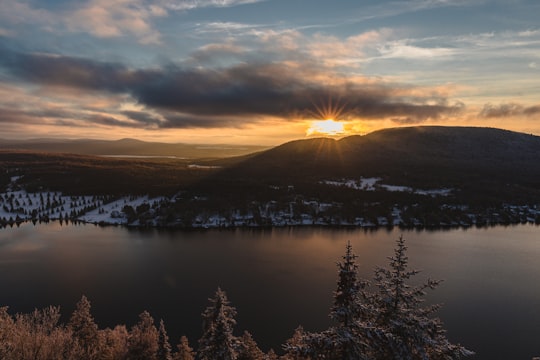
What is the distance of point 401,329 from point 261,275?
5792 cm

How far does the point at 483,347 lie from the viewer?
43000 mm

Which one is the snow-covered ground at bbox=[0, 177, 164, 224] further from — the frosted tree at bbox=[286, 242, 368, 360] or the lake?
the frosted tree at bbox=[286, 242, 368, 360]

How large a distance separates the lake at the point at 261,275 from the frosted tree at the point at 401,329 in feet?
108

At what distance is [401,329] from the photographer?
1359 cm

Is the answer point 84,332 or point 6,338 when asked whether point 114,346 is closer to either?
point 84,332

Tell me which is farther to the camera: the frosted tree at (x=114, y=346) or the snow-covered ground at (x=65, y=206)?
the snow-covered ground at (x=65, y=206)

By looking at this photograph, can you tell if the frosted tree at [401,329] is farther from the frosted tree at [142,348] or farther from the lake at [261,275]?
the lake at [261,275]

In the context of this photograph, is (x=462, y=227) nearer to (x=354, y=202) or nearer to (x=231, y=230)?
(x=354, y=202)

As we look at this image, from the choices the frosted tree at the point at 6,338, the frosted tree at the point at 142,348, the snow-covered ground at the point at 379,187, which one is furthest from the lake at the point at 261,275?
the snow-covered ground at the point at 379,187

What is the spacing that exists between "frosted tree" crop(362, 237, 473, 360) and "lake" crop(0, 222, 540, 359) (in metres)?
33.0

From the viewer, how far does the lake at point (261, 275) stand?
49375 mm

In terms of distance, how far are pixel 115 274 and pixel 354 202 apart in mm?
96847

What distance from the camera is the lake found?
49375 mm

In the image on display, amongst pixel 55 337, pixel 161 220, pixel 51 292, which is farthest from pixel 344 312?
pixel 161 220
